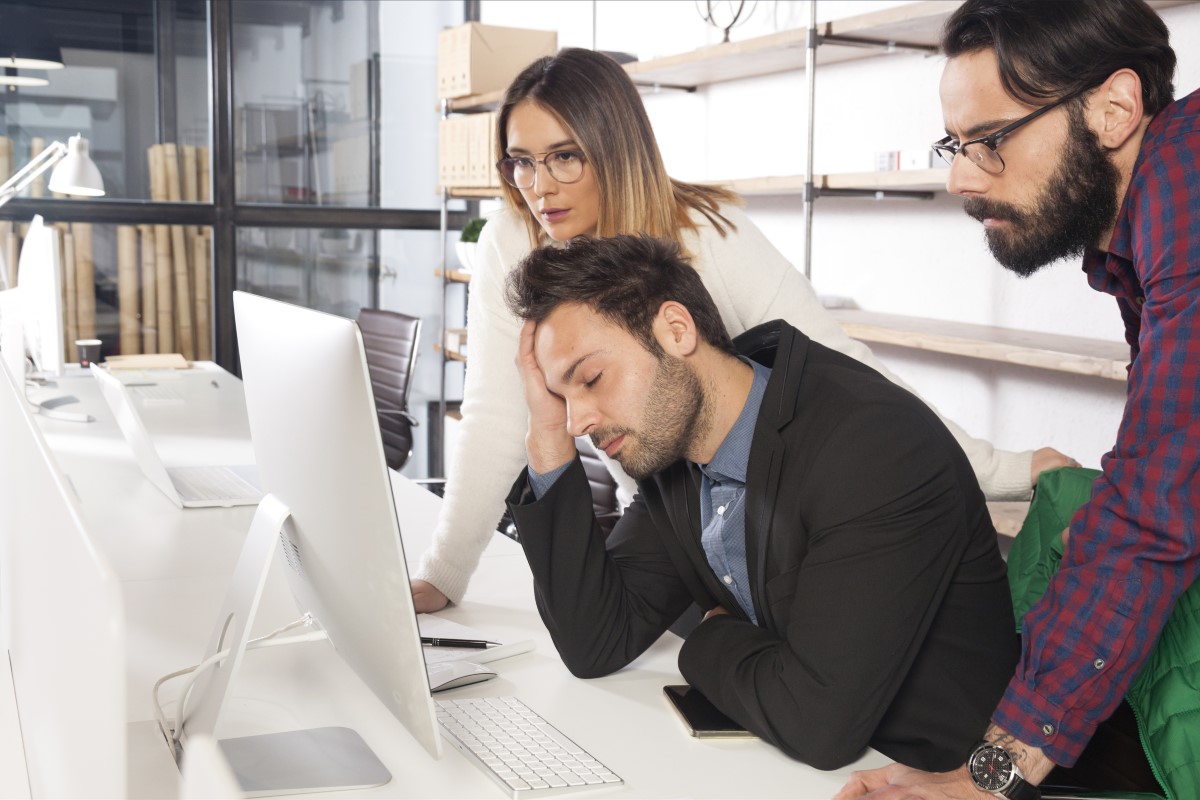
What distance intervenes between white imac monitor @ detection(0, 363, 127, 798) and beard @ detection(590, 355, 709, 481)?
773mm

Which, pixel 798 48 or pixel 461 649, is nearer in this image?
pixel 461 649

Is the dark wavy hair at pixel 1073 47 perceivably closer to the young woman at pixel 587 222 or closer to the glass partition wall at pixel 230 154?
the young woman at pixel 587 222

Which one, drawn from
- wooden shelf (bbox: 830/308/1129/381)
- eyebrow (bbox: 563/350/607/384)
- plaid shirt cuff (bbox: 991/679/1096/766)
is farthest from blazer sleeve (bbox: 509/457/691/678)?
wooden shelf (bbox: 830/308/1129/381)

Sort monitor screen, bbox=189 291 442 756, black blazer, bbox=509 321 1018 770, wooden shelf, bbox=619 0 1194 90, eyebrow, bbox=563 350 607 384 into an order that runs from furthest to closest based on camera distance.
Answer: wooden shelf, bbox=619 0 1194 90 < eyebrow, bbox=563 350 607 384 < black blazer, bbox=509 321 1018 770 < monitor screen, bbox=189 291 442 756

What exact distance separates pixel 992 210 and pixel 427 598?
2.95 ft

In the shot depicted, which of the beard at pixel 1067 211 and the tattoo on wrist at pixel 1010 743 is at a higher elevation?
the beard at pixel 1067 211

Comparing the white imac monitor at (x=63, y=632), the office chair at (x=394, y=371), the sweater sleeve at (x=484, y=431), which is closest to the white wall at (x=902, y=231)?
the office chair at (x=394, y=371)

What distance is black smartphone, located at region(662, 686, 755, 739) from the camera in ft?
4.10

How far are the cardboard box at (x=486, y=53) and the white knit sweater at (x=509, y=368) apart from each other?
111 inches

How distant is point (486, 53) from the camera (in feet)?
15.2

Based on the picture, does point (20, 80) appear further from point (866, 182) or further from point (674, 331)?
point (674, 331)

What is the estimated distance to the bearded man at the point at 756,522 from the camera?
1223mm

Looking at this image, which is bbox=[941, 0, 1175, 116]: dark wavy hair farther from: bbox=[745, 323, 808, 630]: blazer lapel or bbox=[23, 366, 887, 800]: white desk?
bbox=[23, 366, 887, 800]: white desk

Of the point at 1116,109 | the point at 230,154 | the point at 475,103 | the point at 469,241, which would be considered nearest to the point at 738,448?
the point at 1116,109
